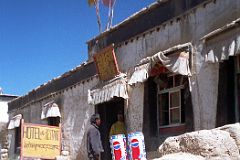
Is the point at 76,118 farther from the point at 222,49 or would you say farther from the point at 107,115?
the point at 222,49

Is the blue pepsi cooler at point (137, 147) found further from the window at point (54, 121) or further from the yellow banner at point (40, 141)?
the window at point (54, 121)

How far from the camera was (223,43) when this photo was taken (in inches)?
320

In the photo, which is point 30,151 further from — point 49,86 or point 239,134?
point 239,134

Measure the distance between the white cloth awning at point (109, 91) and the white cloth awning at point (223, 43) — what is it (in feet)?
9.88

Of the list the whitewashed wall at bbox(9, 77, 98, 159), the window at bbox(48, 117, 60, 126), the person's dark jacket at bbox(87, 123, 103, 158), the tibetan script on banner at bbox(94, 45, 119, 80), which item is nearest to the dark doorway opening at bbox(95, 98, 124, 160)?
the whitewashed wall at bbox(9, 77, 98, 159)

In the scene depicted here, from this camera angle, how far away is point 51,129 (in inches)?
546

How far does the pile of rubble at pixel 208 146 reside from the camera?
5785mm

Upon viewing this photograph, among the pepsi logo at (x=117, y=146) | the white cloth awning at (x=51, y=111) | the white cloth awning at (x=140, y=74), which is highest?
the white cloth awning at (x=140, y=74)

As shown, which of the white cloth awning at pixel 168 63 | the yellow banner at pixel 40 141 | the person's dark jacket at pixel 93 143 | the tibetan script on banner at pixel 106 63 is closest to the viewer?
the person's dark jacket at pixel 93 143

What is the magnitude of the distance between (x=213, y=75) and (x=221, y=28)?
3.10ft

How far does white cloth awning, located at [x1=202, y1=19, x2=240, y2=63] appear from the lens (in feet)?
25.7

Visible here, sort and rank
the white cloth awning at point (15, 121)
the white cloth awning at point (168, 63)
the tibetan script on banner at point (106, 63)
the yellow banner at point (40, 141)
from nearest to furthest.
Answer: the white cloth awning at point (168, 63) → the tibetan script on banner at point (106, 63) → the yellow banner at point (40, 141) → the white cloth awning at point (15, 121)

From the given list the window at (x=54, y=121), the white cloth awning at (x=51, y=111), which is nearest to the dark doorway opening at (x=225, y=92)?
the white cloth awning at (x=51, y=111)

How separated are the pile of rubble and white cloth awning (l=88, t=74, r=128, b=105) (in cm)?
487
